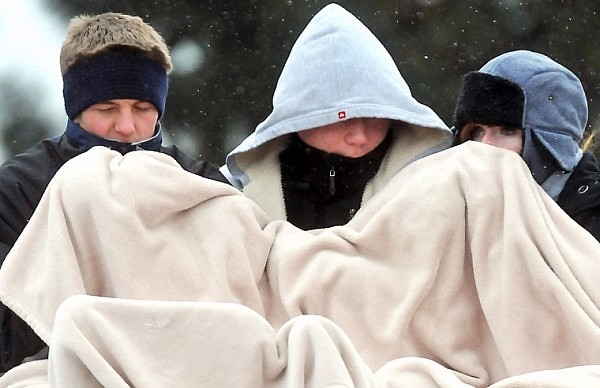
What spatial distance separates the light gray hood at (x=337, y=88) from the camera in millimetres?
2873

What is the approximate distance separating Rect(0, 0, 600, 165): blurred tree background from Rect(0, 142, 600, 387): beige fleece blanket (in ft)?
12.8

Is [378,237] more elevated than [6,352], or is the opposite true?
[378,237]

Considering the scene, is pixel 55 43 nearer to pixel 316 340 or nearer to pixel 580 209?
pixel 580 209

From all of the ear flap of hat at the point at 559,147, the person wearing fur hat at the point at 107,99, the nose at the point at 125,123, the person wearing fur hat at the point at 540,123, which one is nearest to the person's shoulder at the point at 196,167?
the person wearing fur hat at the point at 107,99

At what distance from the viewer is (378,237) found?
103 inches

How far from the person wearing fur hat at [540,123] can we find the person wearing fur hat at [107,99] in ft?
1.89

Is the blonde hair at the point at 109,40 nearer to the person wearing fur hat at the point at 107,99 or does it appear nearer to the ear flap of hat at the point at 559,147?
the person wearing fur hat at the point at 107,99

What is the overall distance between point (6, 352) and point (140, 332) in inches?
20.1

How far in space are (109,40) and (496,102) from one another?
0.86 m

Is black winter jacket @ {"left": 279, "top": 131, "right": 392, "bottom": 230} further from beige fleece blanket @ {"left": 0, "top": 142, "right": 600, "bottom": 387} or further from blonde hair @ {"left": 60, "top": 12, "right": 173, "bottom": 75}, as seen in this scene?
blonde hair @ {"left": 60, "top": 12, "right": 173, "bottom": 75}

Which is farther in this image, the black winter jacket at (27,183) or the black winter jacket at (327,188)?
the black winter jacket at (327,188)

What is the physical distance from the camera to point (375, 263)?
8.54 feet

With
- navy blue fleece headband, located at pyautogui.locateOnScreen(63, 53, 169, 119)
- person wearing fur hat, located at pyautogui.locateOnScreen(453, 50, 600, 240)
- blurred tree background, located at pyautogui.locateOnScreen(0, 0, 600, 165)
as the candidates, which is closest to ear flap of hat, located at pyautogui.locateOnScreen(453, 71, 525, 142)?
person wearing fur hat, located at pyautogui.locateOnScreen(453, 50, 600, 240)

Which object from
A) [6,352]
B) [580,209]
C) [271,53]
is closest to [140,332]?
[6,352]
